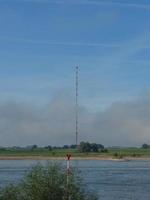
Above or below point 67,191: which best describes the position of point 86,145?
above

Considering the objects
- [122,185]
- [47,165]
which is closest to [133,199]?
[122,185]

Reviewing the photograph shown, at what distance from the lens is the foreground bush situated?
2752 centimetres

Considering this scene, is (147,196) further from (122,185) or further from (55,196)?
(55,196)

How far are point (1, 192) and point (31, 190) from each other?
1474mm

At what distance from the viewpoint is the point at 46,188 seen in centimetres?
2759

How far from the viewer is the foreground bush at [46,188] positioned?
2752cm

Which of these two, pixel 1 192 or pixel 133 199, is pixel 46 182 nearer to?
pixel 1 192

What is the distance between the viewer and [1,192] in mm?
28359

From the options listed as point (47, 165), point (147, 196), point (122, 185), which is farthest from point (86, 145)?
point (47, 165)

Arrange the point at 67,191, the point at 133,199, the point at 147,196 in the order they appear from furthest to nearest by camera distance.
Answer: the point at 147,196 → the point at 133,199 → the point at 67,191

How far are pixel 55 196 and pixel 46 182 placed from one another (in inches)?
29.0

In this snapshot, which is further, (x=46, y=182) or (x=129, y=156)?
(x=129, y=156)

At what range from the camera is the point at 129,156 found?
7731 inches

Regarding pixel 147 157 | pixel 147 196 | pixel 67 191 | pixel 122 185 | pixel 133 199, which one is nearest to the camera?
pixel 67 191
